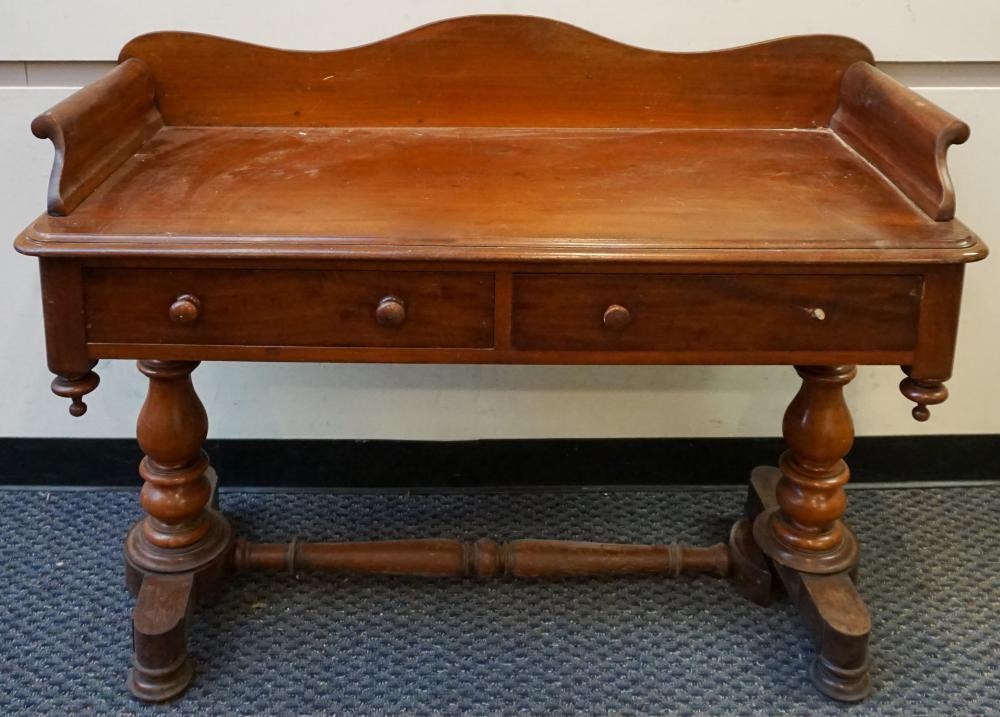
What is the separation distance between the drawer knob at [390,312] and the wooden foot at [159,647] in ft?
2.01

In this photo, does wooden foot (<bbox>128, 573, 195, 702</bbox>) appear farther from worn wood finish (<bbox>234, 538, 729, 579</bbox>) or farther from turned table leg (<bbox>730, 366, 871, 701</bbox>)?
turned table leg (<bbox>730, 366, 871, 701</bbox>)

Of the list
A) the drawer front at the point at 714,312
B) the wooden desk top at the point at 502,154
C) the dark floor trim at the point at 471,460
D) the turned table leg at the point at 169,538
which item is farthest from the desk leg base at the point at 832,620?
the turned table leg at the point at 169,538

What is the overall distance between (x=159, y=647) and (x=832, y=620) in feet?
3.29

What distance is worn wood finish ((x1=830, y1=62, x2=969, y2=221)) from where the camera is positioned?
4.81 ft

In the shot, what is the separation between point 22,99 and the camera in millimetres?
1911

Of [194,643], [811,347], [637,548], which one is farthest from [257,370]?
[811,347]

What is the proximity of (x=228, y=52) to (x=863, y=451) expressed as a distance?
1389 mm

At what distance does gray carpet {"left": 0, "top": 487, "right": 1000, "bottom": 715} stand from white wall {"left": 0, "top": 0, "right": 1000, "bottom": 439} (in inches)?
6.3

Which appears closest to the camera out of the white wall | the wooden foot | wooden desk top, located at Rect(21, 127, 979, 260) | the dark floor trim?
wooden desk top, located at Rect(21, 127, 979, 260)

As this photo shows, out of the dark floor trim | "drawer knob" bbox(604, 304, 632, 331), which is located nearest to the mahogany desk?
"drawer knob" bbox(604, 304, 632, 331)

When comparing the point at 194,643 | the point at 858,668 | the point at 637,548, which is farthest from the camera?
the point at 637,548

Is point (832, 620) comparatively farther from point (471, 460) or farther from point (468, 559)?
point (471, 460)

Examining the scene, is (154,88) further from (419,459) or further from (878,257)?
(878,257)

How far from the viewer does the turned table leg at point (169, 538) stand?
1.71 m
